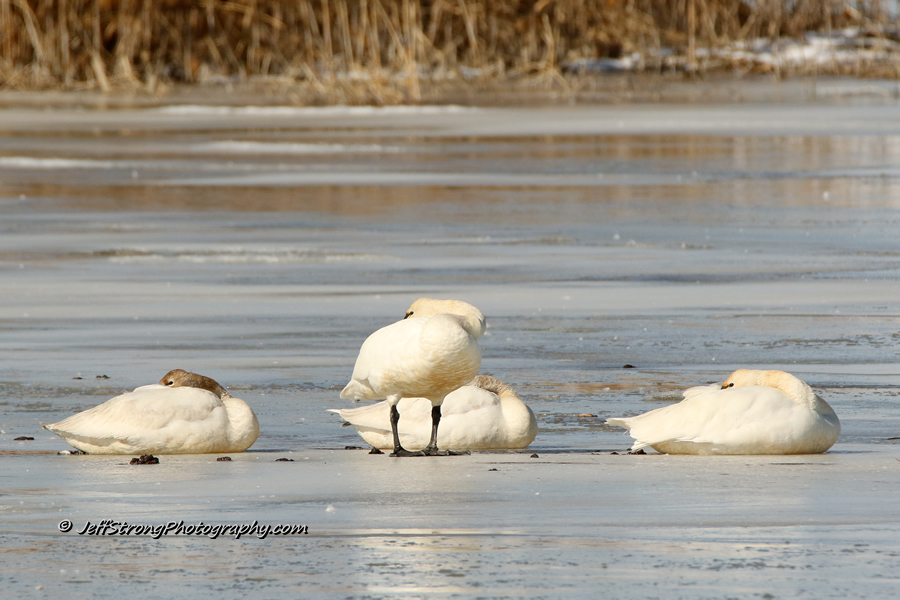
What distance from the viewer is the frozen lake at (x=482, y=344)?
4.02 m

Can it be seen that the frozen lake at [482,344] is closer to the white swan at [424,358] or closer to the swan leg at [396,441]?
the swan leg at [396,441]

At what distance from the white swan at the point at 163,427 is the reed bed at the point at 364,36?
77.7 feet

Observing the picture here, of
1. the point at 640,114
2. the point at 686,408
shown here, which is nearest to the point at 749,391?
the point at 686,408

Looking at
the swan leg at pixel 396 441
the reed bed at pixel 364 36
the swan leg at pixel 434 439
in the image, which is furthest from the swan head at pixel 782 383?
the reed bed at pixel 364 36

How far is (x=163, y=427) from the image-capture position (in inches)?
223

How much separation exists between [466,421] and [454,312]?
16.2 inches

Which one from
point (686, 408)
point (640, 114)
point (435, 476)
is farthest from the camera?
point (640, 114)

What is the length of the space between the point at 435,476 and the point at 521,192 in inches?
421

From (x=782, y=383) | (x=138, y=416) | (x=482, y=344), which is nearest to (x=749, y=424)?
(x=782, y=383)

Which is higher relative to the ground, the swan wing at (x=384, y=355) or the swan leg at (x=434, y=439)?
the swan wing at (x=384, y=355)

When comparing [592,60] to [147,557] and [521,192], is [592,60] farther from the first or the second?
[147,557]

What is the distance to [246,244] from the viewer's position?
40.0 ft

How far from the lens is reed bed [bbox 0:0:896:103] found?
30.6 m

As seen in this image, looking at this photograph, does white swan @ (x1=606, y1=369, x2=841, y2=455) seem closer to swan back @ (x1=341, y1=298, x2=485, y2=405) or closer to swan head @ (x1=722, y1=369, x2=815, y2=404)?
swan head @ (x1=722, y1=369, x2=815, y2=404)
